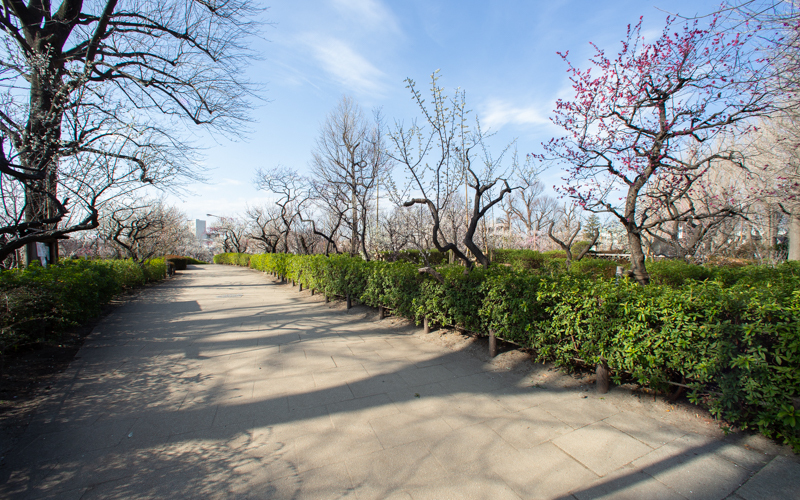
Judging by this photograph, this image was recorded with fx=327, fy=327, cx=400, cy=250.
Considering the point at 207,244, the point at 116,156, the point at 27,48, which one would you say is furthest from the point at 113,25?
the point at 207,244

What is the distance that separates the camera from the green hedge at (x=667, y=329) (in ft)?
7.63

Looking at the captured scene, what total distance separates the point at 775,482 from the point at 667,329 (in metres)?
1.07

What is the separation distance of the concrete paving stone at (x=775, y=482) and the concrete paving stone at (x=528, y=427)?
106 cm

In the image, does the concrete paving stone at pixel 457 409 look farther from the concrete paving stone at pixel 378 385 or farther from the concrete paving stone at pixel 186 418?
the concrete paving stone at pixel 186 418

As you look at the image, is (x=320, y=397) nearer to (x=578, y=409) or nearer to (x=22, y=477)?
(x=22, y=477)

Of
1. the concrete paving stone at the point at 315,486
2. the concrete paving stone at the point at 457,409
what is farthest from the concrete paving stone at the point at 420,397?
the concrete paving stone at the point at 315,486

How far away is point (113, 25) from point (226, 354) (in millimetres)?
8393

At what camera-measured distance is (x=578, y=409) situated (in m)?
3.12

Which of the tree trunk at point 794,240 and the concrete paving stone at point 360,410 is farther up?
the tree trunk at point 794,240

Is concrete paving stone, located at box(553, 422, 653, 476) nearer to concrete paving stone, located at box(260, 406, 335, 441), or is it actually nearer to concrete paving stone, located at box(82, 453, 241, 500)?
concrete paving stone, located at box(260, 406, 335, 441)

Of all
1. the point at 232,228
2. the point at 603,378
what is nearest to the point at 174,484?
the point at 603,378

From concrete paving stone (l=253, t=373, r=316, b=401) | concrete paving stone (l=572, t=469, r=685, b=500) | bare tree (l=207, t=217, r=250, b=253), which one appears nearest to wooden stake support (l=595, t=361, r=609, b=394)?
concrete paving stone (l=572, t=469, r=685, b=500)

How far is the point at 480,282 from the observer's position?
4.67 meters

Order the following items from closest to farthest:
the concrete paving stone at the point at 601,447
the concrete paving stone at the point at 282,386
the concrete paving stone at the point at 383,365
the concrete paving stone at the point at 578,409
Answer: the concrete paving stone at the point at 601,447 → the concrete paving stone at the point at 578,409 → the concrete paving stone at the point at 282,386 → the concrete paving stone at the point at 383,365
